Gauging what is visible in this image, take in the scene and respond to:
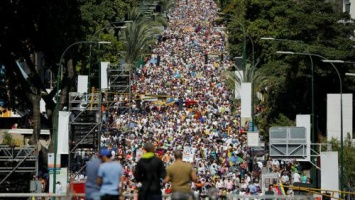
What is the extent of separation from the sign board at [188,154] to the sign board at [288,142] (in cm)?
1065

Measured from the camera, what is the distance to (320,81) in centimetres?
7694

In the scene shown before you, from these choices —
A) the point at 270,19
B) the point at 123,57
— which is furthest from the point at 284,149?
the point at 123,57

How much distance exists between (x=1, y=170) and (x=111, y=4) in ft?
160

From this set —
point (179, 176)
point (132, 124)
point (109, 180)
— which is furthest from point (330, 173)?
point (132, 124)

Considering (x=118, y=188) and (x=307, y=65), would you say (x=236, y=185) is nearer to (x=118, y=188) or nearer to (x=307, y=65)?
(x=307, y=65)

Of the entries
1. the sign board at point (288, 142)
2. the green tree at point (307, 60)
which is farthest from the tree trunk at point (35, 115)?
the green tree at point (307, 60)

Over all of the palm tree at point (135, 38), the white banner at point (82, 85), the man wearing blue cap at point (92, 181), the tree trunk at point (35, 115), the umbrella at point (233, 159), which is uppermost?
the palm tree at point (135, 38)

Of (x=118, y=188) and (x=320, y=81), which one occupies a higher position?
(x=320, y=81)

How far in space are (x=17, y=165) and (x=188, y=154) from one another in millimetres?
14834

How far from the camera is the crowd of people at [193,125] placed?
60.5 m

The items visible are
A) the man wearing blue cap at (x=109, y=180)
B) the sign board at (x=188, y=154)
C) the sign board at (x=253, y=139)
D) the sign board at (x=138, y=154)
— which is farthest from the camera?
the sign board at (x=188, y=154)

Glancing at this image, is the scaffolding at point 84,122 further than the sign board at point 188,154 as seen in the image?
No

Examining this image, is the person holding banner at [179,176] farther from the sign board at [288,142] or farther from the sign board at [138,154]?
the sign board at [138,154]

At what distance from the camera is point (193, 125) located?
80875mm
